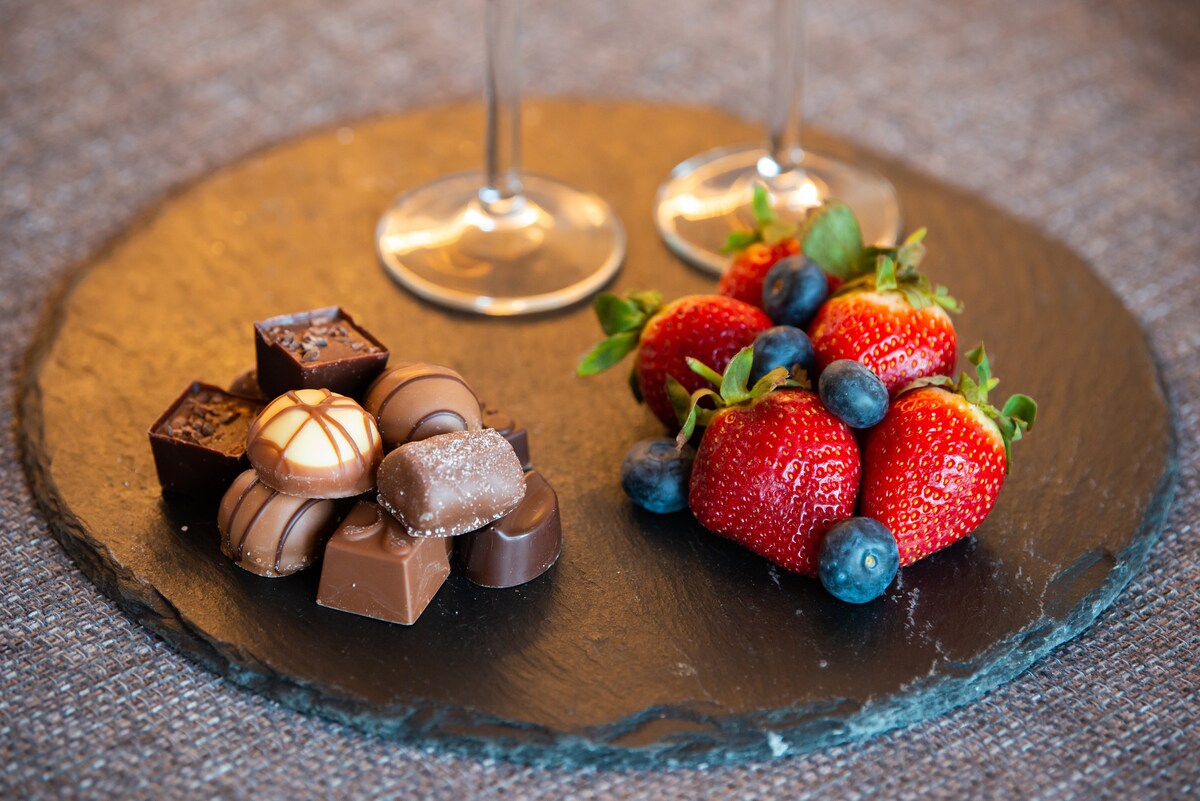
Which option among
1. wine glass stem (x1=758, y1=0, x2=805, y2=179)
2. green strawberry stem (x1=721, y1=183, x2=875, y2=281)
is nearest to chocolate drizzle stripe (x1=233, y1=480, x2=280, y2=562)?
green strawberry stem (x1=721, y1=183, x2=875, y2=281)

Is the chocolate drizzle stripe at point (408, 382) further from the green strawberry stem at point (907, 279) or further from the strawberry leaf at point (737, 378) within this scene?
the green strawberry stem at point (907, 279)

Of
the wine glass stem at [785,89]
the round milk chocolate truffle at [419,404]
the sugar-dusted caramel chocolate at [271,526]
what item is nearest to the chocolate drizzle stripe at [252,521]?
the sugar-dusted caramel chocolate at [271,526]

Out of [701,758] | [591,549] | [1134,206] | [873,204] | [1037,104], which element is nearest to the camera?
[701,758]

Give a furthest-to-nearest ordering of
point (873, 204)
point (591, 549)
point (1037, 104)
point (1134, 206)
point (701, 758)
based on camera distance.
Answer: point (1037, 104) → point (1134, 206) → point (873, 204) → point (591, 549) → point (701, 758)

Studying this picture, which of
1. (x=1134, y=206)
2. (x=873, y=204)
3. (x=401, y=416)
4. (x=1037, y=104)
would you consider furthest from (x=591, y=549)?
(x=1037, y=104)

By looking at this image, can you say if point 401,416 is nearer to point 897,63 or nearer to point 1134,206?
point 1134,206

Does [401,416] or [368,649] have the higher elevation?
[401,416]

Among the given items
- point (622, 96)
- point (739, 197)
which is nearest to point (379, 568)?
point (739, 197)

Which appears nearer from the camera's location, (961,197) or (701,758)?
(701,758)
